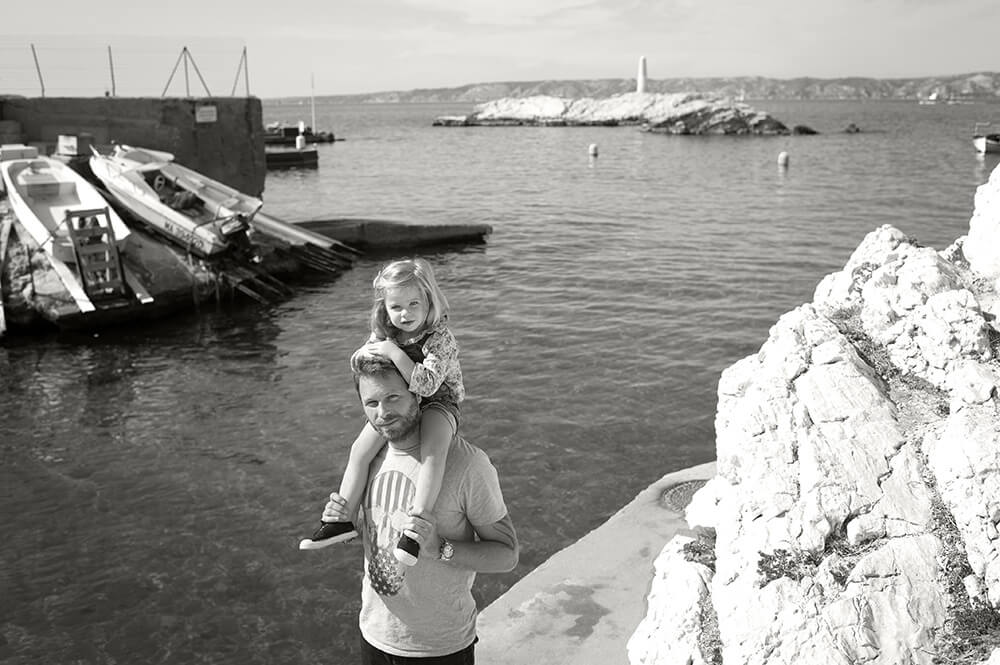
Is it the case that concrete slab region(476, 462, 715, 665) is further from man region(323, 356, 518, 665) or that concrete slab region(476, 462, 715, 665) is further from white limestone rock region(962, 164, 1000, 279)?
white limestone rock region(962, 164, 1000, 279)

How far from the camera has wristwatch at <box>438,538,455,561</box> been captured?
3527mm

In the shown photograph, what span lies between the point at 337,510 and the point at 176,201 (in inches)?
782

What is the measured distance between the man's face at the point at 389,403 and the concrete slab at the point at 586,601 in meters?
3.17

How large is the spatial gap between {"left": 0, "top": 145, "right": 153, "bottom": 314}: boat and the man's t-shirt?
51.5 ft

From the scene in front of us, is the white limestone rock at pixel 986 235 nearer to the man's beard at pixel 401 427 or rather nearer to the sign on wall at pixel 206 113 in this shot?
the man's beard at pixel 401 427

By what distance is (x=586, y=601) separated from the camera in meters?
6.86

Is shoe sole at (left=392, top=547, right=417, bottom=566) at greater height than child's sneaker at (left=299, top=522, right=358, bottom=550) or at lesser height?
greater

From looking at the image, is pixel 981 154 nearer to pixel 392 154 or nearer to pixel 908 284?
pixel 392 154

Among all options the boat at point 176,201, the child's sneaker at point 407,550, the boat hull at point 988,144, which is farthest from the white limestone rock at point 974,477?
the boat hull at point 988,144

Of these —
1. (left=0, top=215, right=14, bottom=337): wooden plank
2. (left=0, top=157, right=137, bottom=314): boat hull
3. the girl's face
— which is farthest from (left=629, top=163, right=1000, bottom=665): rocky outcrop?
(left=0, top=215, right=14, bottom=337): wooden plank

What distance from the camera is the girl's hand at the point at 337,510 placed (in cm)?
371

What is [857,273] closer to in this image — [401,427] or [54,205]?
[401,427]

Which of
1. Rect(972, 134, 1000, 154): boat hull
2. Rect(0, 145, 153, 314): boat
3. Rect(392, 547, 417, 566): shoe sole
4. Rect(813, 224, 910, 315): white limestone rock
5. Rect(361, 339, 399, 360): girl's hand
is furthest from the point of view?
Rect(972, 134, 1000, 154): boat hull

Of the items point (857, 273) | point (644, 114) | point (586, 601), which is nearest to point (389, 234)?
point (586, 601)
